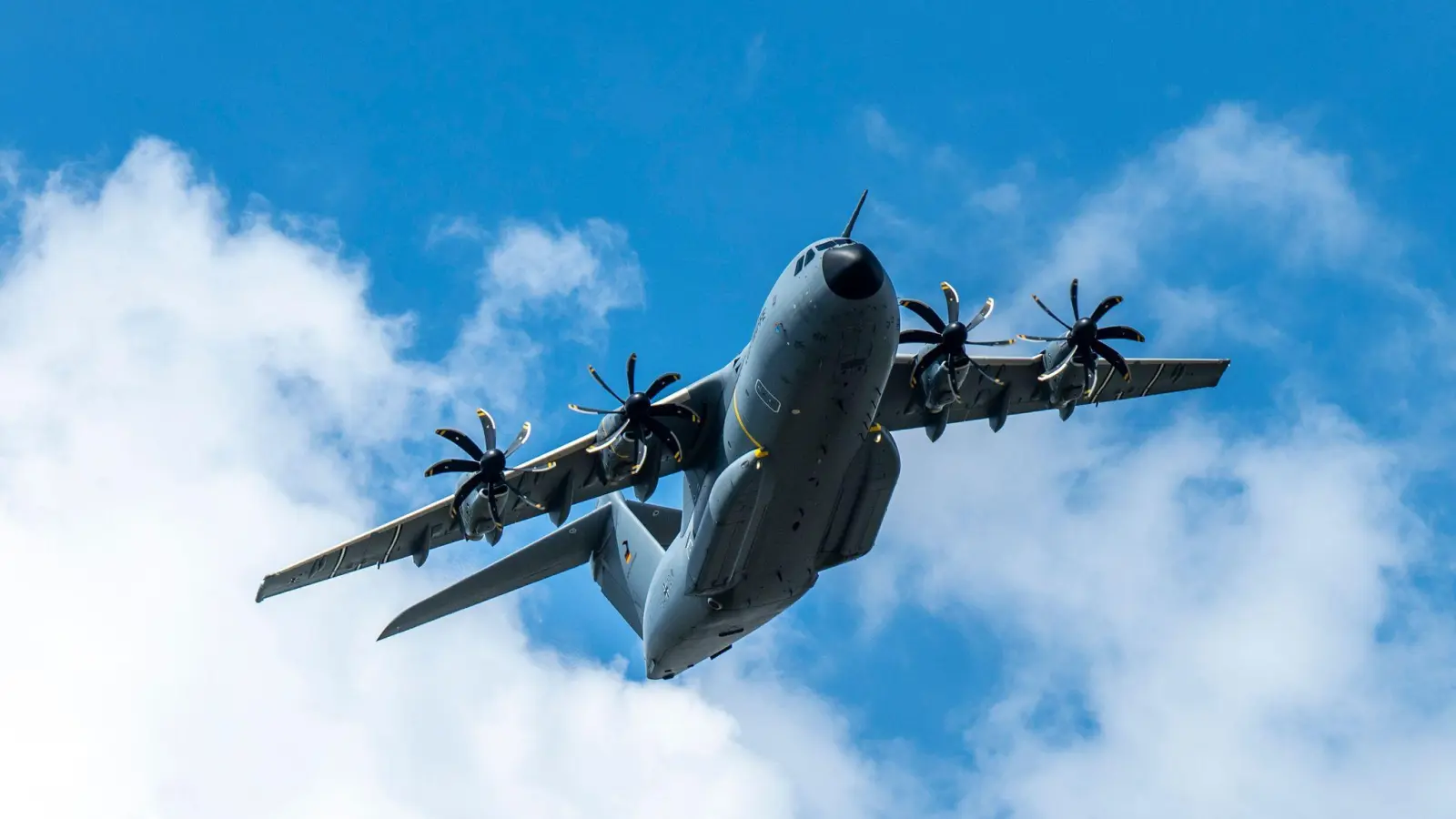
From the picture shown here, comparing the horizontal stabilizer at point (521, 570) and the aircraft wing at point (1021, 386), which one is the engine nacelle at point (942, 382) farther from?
the horizontal stabilizer at point (521, 570)

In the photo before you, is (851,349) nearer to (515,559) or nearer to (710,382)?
(710,382)

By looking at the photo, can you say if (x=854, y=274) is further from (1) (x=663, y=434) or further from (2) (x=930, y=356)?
(1) (x=663, y=434)

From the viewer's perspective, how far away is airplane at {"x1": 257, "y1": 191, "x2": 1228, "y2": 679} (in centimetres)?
2066

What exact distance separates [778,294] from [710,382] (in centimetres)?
391

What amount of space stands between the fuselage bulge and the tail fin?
6.27ft

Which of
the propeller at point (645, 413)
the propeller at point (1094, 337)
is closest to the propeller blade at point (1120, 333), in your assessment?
the propeller at point (1094, 337)

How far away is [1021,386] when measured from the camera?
27.3 metres

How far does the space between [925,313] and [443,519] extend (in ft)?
29.9

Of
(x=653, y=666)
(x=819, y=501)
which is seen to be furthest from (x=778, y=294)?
(x=653, y=666)

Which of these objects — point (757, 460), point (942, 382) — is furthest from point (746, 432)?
point (942, 382)

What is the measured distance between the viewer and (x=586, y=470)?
84.8 ft

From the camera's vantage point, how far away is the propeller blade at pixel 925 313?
945 inches

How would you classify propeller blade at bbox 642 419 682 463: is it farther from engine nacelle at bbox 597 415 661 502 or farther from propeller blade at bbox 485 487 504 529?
A: propeller blade at bbox 485 487 504 529

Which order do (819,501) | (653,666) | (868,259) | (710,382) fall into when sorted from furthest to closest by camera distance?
(653,666)
(710,382)
(819,501)
(868,259)
